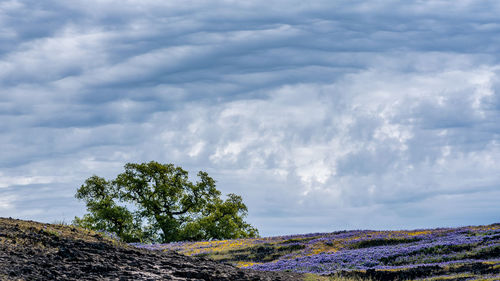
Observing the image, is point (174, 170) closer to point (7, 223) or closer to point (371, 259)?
point (371, 259)

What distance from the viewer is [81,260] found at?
15859mm

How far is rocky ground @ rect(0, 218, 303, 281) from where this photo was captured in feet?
47.4

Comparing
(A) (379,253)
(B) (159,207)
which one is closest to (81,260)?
(A) (379,253)

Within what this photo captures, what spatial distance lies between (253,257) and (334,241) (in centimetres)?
700

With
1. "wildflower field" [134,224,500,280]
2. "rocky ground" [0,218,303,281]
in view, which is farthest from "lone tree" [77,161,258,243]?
"rocky ground" [0,218,303,281]

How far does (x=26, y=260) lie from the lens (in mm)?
14969

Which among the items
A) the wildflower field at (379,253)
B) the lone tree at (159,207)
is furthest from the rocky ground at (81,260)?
the lone tree at (159,207)

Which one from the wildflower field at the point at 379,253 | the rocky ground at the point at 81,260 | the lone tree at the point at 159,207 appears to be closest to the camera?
the rocky ground at the point at 81,260

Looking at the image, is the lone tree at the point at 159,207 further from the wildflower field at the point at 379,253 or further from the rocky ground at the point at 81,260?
the rocky ground at the point at 81,260

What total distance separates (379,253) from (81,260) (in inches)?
806

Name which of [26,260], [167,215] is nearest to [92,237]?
[26,260]

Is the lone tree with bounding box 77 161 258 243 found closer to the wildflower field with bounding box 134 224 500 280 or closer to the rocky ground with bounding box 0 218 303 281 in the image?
the wildflower field with bounding box 134 224 500 280

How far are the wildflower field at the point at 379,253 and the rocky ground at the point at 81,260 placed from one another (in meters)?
8.29

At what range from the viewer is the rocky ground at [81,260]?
14.4m
